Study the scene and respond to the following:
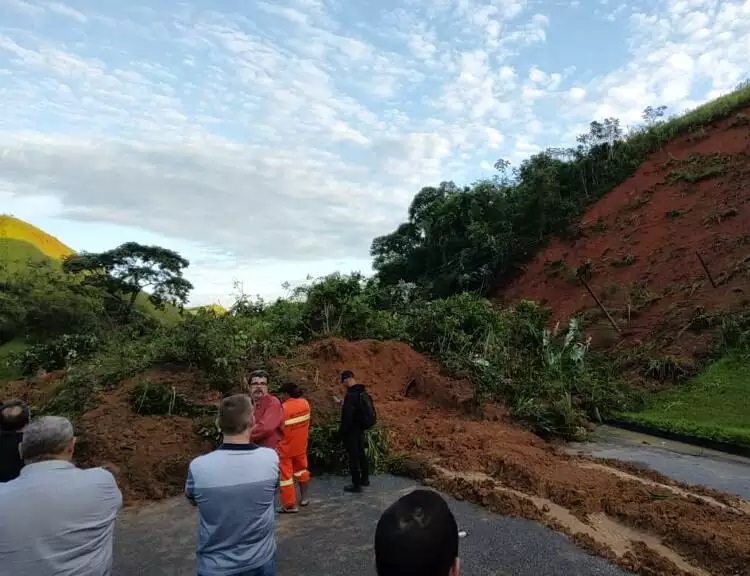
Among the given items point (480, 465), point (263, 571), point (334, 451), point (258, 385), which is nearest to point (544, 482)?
point (480, 465)

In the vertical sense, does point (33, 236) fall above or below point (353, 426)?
above

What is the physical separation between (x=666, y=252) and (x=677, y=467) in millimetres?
15307

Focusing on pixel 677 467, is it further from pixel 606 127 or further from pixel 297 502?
pixel 606 127

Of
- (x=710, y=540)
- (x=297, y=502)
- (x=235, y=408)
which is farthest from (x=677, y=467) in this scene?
(x=235, y=408)

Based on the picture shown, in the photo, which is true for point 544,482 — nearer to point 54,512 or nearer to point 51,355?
point 54,512

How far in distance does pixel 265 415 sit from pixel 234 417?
286 cm

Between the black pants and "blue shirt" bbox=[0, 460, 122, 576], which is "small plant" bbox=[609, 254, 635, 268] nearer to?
the black pants

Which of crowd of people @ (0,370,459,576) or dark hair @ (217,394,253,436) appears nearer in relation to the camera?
crowd of people @ (0,370,459,576)

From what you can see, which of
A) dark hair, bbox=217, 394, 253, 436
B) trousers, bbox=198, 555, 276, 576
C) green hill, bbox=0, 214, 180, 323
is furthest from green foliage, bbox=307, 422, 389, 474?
green hill, bbox=0, 214, 180, 323

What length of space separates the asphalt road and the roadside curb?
5.51 m

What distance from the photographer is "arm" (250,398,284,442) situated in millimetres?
5512

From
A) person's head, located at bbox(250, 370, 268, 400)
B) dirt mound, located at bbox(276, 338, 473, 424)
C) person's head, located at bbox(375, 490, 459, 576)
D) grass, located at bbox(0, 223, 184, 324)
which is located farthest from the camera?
grass, located at bbox(0, 223, 184, 324)

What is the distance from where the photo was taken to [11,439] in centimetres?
395

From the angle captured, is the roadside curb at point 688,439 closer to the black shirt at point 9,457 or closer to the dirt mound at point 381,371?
the dirt mound at point 381,371
